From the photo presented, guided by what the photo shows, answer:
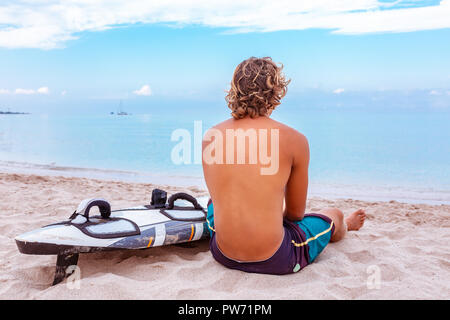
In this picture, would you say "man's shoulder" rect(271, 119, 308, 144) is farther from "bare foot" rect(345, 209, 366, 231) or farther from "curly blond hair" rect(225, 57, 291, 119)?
"bare foot" rect(345, 209, 366, 231)

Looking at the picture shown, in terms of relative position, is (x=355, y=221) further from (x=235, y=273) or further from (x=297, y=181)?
(x=235, y=273)

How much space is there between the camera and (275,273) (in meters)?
2.45

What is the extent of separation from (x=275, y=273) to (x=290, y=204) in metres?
0.44

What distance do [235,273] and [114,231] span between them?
878mm

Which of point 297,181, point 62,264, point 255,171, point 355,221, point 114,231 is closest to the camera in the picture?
point 255,171

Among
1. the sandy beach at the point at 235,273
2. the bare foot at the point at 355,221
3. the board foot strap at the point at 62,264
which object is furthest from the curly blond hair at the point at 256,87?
the bare foot at the point at 355,221

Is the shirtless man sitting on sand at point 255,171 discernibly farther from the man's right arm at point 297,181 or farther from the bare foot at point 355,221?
the bare foot at point 355,221

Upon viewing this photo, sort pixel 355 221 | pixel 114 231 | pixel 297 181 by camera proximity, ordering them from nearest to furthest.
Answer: pixel 297 181
pixel 114 231
pixel 355 221

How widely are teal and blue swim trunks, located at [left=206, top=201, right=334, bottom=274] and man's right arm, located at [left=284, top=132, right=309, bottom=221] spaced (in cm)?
10

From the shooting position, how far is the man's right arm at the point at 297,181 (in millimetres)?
2287

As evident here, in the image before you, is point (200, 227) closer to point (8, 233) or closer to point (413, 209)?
point (8, 233)

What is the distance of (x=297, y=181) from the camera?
2396 mm

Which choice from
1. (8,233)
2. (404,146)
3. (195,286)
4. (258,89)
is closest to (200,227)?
(195,286)

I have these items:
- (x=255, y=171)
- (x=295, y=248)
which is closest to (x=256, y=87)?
(x=255, y=171)
